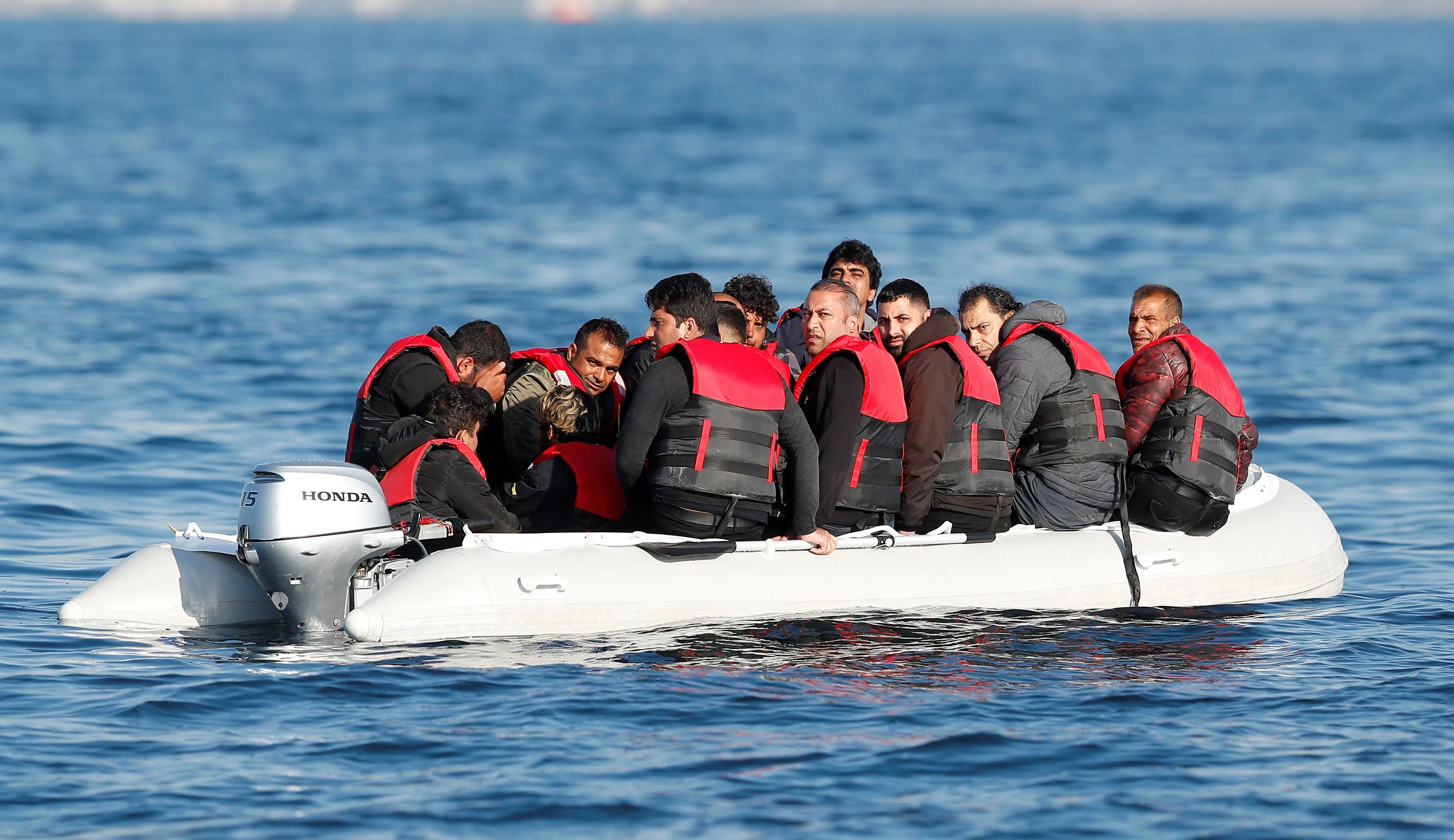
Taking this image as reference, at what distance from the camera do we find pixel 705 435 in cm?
670

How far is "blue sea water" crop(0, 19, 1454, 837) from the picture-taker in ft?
17.5

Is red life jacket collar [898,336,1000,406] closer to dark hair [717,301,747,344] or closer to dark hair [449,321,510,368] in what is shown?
dark hair [717,301,747,344]

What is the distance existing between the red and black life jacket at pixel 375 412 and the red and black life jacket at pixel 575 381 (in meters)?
0.46

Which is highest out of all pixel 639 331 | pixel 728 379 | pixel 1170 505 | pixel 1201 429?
pixel 639 331

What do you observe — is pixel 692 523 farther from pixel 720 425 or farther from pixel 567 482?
pixel 567 482

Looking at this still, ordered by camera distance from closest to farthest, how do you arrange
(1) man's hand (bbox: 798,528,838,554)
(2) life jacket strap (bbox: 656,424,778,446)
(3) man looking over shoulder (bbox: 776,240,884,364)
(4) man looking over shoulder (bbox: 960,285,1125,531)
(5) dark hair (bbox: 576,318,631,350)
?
1. (2) life jacket strap (bbox: 656,424,778,446)
2. (1) man's hand (bbox: 798,528,838,554)
3. (5) dark hair (bbox: 576,318,631,350)
4. (4) man looking over shoulder (bbox: 960,285,1125,531)
5. (3) man looking over shoulder (bbox: 776,240,884,364)

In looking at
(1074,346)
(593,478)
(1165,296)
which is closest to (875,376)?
(1074,346)

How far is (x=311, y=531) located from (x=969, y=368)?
2976mm

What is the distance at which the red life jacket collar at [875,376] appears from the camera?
22.6 ft

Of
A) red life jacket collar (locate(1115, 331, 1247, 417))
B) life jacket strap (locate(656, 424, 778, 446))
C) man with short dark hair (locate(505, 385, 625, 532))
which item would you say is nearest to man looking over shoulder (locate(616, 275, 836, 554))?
life jacket strap (locate(656, 424, 778, 446))

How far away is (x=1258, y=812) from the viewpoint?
17.0ft

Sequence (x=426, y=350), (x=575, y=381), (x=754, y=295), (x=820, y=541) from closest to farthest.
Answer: (x=820, y=541)
(x=426, y=350)
(x=575, y=381)
(x=754, y=295)

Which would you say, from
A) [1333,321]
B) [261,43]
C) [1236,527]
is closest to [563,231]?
[1333,321]

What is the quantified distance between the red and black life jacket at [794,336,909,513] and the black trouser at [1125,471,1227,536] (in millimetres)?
1339
